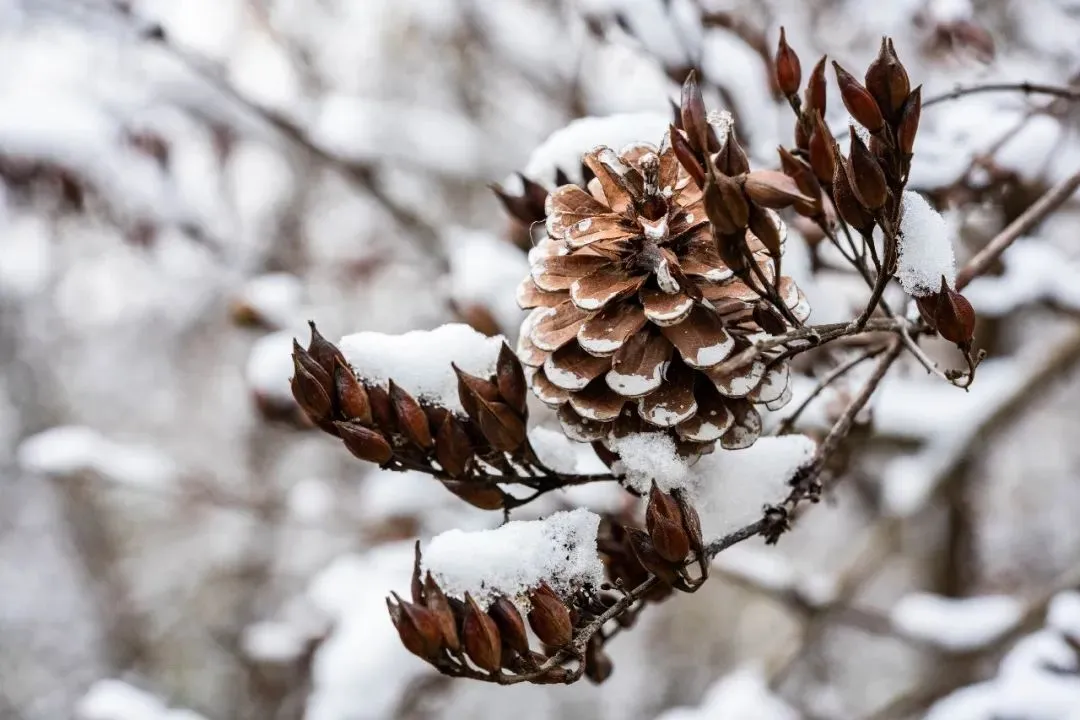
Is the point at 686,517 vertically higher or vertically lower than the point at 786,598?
lower

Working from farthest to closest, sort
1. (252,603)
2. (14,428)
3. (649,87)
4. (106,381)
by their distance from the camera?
1. (106,381)
2. (14,428)
3. (252,603)
4. (649,87)

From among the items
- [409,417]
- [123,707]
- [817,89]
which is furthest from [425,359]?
[123,707]

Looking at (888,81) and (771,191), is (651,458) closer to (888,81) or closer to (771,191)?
→ (771,191)

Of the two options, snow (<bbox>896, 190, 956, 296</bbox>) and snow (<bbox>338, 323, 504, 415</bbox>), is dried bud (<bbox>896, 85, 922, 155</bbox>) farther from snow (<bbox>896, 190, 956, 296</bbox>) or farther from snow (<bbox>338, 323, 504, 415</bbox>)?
snow (<bbox>338, 323, 504, 415</bbox>)

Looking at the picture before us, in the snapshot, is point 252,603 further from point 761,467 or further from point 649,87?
point 761,467

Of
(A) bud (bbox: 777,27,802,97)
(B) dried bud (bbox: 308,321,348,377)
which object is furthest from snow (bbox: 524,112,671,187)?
(B) dried bud (bbox: 308,321,348,377)

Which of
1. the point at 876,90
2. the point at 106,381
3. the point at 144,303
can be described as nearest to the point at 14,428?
the point at 144,303

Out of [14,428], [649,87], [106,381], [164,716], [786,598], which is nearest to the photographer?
[164,716]
